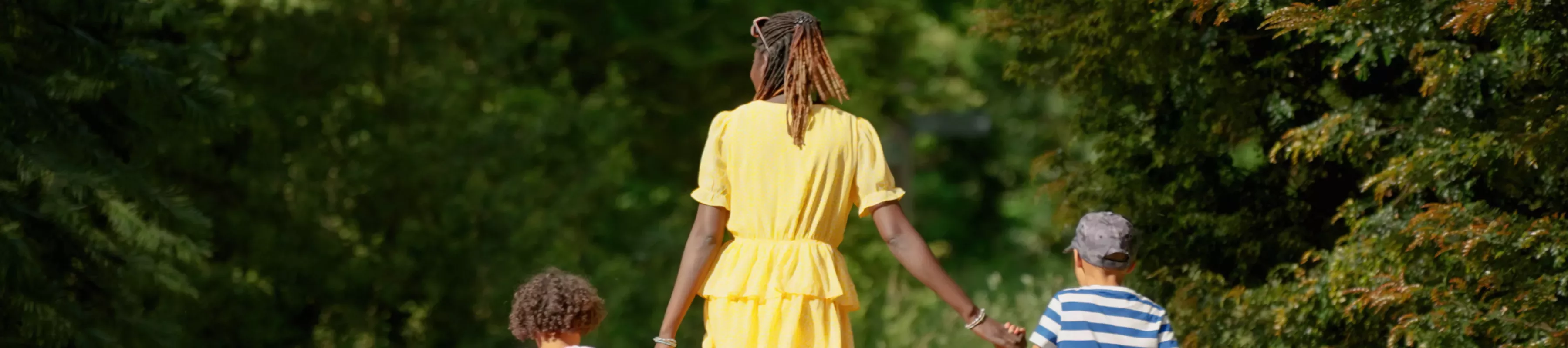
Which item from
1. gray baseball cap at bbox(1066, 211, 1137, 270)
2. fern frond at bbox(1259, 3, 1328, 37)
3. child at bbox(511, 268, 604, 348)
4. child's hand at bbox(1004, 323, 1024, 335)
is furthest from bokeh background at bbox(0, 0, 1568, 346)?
child at bbox(511, 268, 604, 348)

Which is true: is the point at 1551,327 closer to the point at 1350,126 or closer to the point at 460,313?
the point at 1350,126

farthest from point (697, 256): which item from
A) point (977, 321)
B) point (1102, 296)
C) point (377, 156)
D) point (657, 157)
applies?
point (657, 157)

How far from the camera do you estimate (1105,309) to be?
4.61 meters

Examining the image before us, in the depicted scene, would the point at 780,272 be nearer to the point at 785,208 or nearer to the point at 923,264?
the point at 785,208

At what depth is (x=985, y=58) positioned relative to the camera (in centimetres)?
1791

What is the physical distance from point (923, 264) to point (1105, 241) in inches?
18.6

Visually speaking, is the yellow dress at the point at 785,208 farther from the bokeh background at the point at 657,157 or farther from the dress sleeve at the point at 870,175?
the bokeh background at the point at 657,157

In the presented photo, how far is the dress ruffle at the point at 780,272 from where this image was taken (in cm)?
459

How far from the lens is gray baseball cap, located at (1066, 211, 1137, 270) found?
15.2 ft

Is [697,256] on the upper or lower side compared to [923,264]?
upper

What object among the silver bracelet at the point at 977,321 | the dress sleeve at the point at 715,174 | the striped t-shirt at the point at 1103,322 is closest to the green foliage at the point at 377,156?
the dress sleeve at the point at 715,174

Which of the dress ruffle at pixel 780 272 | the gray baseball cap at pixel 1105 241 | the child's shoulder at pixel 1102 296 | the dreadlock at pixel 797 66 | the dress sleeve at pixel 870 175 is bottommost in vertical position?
the child's shoulder at pixel 1102 296

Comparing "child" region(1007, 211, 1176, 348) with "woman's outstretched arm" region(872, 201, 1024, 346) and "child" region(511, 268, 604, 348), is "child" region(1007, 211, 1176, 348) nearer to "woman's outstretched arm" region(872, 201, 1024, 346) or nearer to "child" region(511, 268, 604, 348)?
"woman's outstretched arm" region(872, 201, 1024, 346)

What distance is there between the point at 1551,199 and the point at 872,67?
36.3 ft
